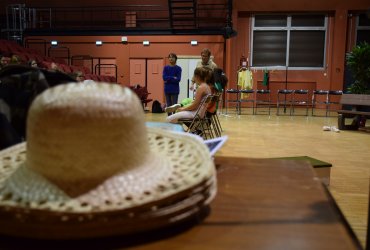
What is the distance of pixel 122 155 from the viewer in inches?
19.8

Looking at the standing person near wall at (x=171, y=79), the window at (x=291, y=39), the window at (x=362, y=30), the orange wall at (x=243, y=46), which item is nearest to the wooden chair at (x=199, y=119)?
the standing person near wall at (x=171, y=79)

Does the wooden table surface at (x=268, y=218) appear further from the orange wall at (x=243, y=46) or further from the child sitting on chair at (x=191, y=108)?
the orange wall at (x=243, y=46)

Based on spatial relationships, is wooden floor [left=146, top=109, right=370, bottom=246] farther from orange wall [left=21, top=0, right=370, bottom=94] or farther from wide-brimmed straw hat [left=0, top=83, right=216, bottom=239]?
orange wall [left=21, top=0, right=370, bottom=94]

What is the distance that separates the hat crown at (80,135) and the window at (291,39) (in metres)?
12.3

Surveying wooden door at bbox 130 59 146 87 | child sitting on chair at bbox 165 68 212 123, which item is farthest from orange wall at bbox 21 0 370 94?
child sitting on chair at bbox 165 68 212 123

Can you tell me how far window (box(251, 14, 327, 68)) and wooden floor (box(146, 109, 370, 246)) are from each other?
573 cm

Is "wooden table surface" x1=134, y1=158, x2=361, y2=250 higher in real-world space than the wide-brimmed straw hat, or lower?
lower

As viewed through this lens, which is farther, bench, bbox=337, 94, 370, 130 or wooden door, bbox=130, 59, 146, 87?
wooden door, bbox=130, 59, 146, 87

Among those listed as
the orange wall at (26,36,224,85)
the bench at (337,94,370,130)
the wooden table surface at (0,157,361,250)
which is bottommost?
the bench at (337,94,370,130)

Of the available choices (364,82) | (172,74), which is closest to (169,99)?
(172,74)

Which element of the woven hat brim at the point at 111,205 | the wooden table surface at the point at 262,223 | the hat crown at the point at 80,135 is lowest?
the wooden table surface at the point at 262,223

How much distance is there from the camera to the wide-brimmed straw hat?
1.44ft

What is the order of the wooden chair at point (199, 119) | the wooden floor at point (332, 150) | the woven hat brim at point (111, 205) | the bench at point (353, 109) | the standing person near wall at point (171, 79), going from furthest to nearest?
the standing person near wall at point (171, 79)
the bench at point (353, 109)
the wooden chair at point (199, 119)
the wooden floor at point (332, 150)
the woven hat brim at point (111, 205)

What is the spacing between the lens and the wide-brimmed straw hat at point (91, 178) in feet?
1.44
